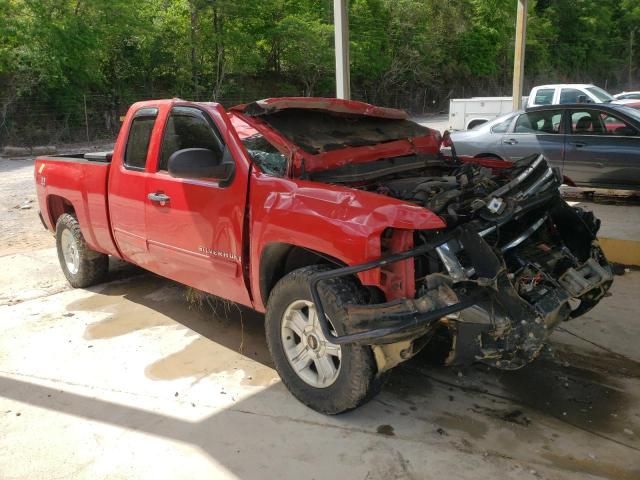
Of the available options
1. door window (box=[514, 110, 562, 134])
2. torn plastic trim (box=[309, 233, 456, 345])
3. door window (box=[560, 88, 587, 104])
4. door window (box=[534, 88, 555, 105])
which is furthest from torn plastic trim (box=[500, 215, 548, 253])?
door window (box=[534, 88, 555, 105])

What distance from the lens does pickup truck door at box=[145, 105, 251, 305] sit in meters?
3.97

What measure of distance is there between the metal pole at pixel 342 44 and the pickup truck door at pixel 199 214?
3652 millimetres

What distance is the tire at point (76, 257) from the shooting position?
19.8 ft

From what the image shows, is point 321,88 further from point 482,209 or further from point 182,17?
point 482,209

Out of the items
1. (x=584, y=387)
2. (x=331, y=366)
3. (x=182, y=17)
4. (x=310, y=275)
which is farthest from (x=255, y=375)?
(x=182, y=17)

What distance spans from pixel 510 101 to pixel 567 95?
1.79m

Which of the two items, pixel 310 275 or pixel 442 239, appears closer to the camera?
pixel 442 239

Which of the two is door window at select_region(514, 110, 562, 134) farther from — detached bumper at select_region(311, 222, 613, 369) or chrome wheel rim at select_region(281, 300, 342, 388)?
chrome wheel rim at select_region(281, 300, 342, 388)

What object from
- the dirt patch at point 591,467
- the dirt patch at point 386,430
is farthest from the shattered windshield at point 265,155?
the dirt patch at point 591,467

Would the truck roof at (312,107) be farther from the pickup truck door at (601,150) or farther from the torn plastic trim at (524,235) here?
the pickup truck door at (601,150)

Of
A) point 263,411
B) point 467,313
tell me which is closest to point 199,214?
point 263,411

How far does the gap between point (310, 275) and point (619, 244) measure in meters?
4.51

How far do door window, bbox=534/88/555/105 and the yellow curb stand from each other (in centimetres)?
1220

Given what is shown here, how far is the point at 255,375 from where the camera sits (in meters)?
4.14
